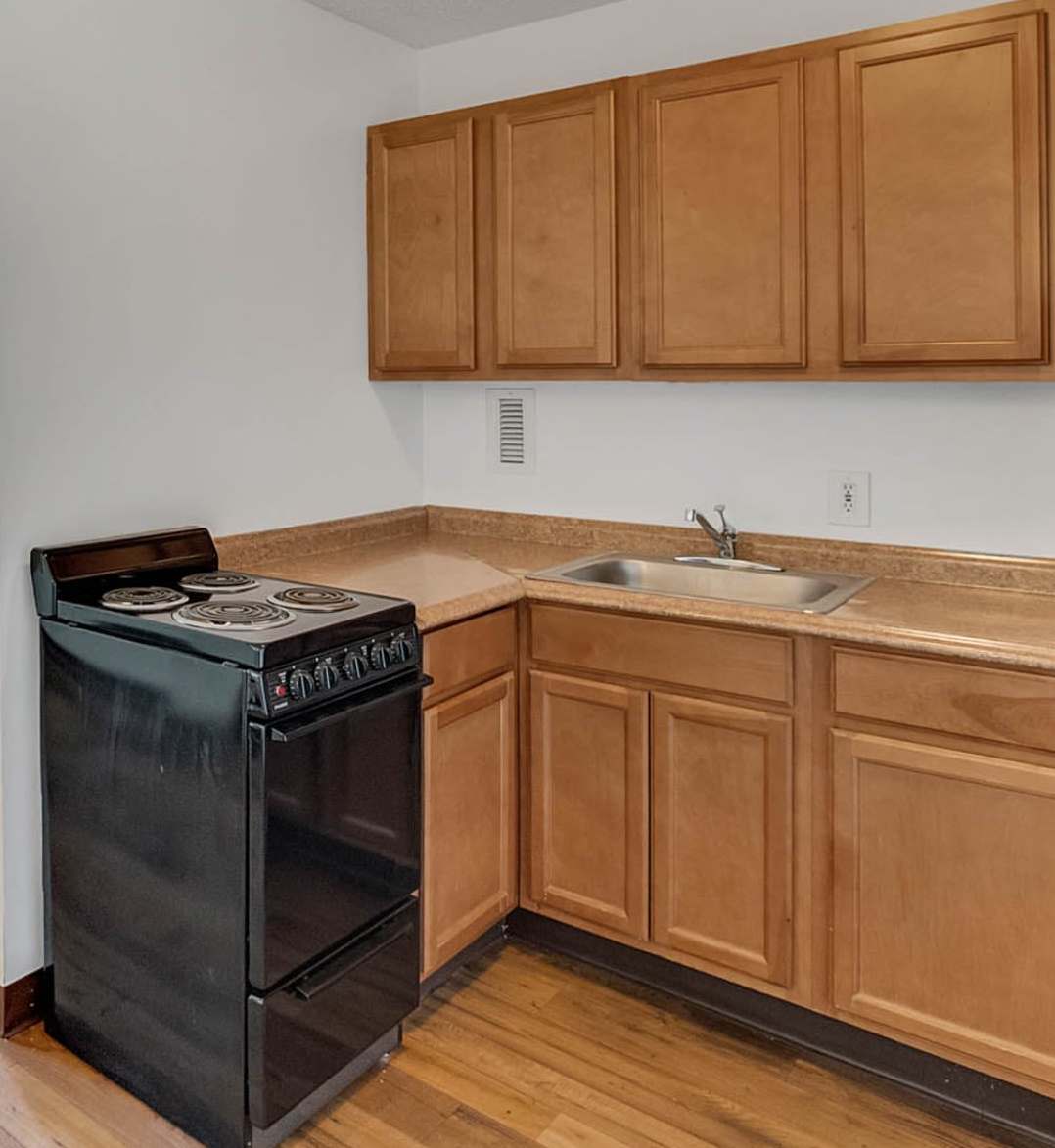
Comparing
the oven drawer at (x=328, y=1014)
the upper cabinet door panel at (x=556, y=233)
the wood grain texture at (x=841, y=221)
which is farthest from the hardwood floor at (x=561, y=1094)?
the upper cabinet door panel at (x=556, y=233)

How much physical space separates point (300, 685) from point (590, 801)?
87cm

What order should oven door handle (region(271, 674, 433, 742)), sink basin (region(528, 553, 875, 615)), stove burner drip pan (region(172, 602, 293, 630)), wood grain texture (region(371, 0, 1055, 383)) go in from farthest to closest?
sink basin (region(528, 553, 875, 615)) → wood grain texture (region(371, 0, 1055, 383)) → stove burner drip pan (region(172, 602, 293, 630)) → oven door handle (region(271, 674, 433, 742))

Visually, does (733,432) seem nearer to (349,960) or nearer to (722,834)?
(722,834)

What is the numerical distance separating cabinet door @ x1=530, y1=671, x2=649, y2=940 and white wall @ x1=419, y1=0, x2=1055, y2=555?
26.7 inches

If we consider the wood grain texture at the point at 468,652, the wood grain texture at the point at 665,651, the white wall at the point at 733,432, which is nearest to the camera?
the wood grain texture at the point at 665,651

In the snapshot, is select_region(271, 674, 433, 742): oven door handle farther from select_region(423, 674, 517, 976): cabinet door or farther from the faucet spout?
the faucet spout

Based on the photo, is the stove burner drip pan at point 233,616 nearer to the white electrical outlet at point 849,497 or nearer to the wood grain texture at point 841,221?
the wood grain texture at point 841,221

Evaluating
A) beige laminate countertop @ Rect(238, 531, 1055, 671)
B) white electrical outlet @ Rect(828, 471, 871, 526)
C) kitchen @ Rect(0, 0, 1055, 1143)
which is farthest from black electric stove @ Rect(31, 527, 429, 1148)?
white electrical outlet @ Rect(828, 471, 871, 526)

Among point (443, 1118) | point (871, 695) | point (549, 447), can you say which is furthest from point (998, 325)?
point (443, 1118)

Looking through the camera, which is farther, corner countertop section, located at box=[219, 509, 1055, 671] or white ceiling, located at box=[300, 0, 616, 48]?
white ceiling, located at box=[300, 0, 616, 48]

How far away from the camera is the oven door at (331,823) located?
172cm

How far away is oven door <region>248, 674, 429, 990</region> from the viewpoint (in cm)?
172

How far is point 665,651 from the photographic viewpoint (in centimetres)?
217

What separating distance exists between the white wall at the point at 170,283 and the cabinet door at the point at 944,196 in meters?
1.40
